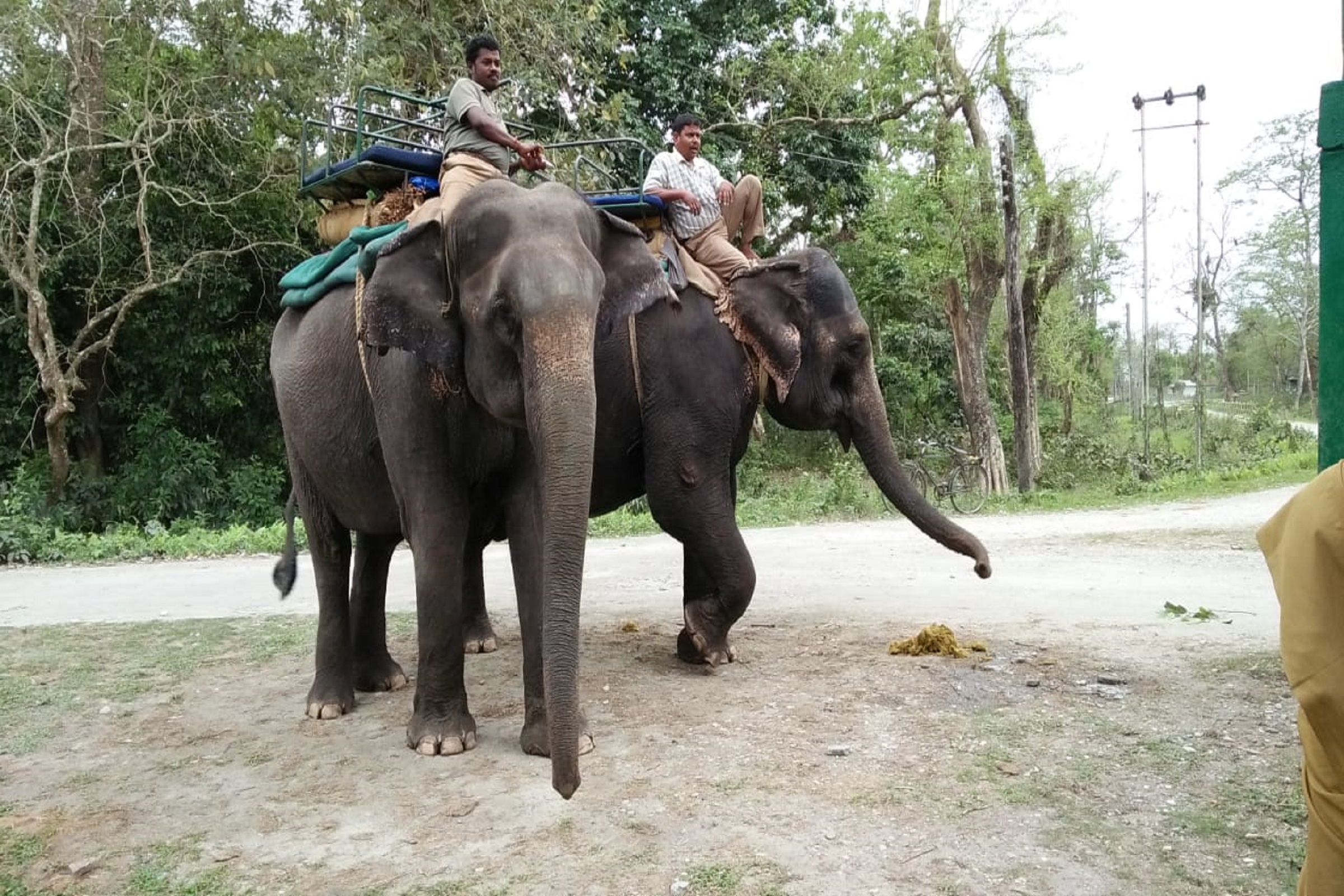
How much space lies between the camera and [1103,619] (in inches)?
271

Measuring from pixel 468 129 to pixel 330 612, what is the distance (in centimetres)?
258

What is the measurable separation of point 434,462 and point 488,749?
128cm

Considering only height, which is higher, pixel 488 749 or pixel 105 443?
pixel 105 443

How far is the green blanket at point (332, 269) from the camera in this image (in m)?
5.09

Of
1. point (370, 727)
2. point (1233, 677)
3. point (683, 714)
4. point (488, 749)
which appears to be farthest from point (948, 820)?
point (370, 727)

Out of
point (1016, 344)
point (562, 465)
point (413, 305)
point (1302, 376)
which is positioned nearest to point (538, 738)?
point (562, 465)

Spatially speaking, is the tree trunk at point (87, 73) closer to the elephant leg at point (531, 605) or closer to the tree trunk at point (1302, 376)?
the elephant leg at point (531, 605)

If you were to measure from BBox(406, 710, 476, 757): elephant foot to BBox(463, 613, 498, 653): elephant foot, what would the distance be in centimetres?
192

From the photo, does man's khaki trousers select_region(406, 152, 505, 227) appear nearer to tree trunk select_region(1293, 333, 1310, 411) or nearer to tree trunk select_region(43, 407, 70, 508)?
tree trunk select_region(43, 407, 70, 508)

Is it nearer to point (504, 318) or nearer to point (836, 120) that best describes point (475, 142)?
point (504, 318)

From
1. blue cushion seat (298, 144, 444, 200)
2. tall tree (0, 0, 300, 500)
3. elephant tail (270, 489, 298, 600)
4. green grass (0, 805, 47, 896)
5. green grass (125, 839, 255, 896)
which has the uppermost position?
tall tree (0, 0, 300, 500)

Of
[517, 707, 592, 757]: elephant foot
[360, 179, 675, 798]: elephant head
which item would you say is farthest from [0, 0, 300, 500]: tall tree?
[517, 707, 592, 757]: elephant foot

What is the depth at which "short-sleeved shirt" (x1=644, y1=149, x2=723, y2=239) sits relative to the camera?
6453mm

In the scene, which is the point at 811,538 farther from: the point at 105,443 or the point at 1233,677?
the point at 105,443
